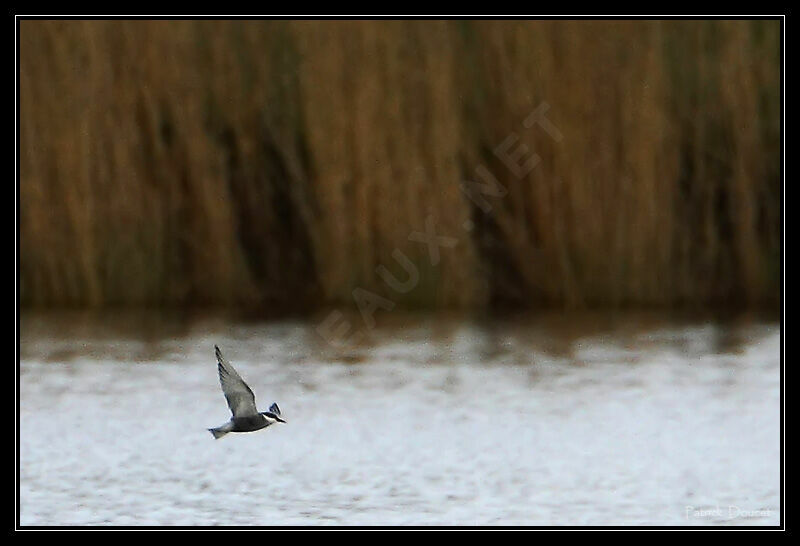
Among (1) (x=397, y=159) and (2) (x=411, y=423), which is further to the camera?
(1) (x=397, y=159)

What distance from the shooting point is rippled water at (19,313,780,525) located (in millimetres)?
4715

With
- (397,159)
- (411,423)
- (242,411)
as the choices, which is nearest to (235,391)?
(242,411)

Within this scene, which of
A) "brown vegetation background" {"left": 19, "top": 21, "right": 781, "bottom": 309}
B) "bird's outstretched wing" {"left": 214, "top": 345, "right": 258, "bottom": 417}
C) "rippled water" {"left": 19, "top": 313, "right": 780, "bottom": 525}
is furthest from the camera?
"brown vegetation background" {"left": 19, "top": 21, "right": 781, "bottom": 309}

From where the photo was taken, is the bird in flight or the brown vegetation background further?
the brown vegetation background

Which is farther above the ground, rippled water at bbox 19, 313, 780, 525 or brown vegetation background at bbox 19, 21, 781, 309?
brown vegetation background at bbox 19, 21, 781, 309

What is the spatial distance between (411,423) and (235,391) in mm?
1309

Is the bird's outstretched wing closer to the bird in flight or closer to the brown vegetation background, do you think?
the bird in flight

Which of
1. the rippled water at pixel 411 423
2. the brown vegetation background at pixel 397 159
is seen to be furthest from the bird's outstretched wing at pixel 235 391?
the brown vegetation background at pixel 397 159

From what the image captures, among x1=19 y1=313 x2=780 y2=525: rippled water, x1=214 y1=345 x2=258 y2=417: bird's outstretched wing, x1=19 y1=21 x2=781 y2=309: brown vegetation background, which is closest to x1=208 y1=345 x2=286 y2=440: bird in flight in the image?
x1=214 y1=345 x2=258 y2=417: bird's outstretched wing

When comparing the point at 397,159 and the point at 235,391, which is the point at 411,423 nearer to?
the point at 235,391

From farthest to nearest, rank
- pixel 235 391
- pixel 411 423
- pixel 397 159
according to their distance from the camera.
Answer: pixel 397 159
pixel 411 423
pixel 235 391

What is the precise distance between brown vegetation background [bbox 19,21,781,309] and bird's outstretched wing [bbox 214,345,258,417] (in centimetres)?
293

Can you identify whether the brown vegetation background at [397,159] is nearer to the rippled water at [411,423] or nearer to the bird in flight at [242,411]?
the rippled water at [411,423]

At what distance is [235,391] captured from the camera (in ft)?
14.7
